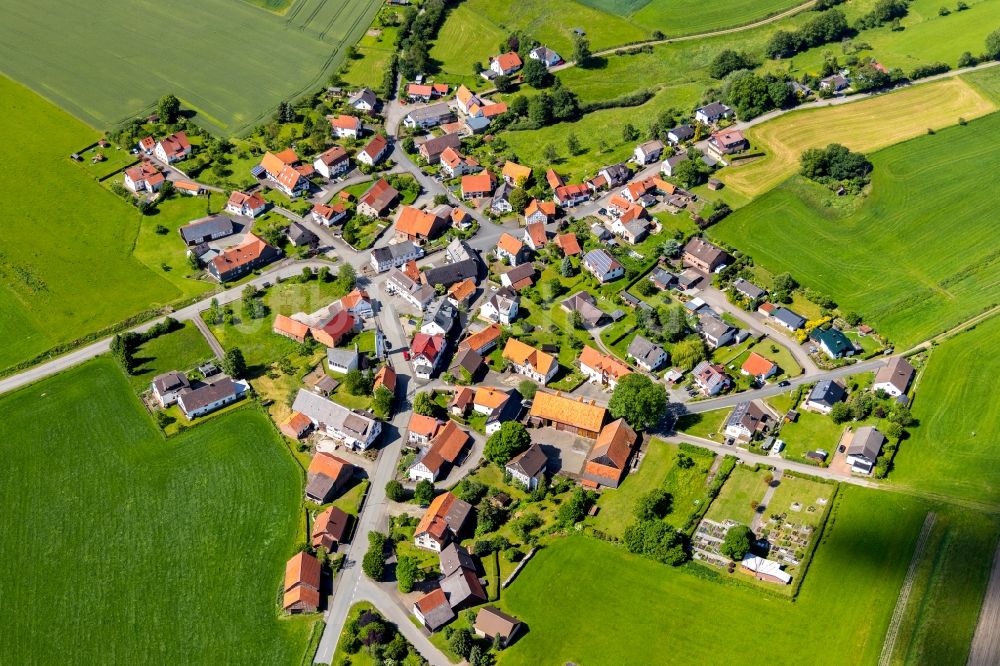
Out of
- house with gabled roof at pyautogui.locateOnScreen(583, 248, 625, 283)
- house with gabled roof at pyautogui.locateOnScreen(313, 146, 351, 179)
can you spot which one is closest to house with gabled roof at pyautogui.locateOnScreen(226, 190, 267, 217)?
house with gabled roof at pyautogui.locateOnScreen(313, 146, 351, 179)

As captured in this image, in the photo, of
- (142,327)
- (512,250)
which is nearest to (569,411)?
(512,250)

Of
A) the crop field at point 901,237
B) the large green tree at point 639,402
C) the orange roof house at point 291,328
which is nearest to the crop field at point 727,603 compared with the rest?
the large green tree at point 639,402

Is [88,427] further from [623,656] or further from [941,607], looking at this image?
[941,607]

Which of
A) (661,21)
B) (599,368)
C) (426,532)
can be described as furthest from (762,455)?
(661,21)

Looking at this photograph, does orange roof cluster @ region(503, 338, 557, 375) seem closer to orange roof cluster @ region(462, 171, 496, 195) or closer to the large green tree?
the large green tree

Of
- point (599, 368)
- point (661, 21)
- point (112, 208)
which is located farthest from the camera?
point (661, 21)

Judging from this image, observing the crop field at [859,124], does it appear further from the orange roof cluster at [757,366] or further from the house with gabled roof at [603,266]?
the orange roof cluster at [757,366]

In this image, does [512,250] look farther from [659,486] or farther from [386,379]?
[659,486]
